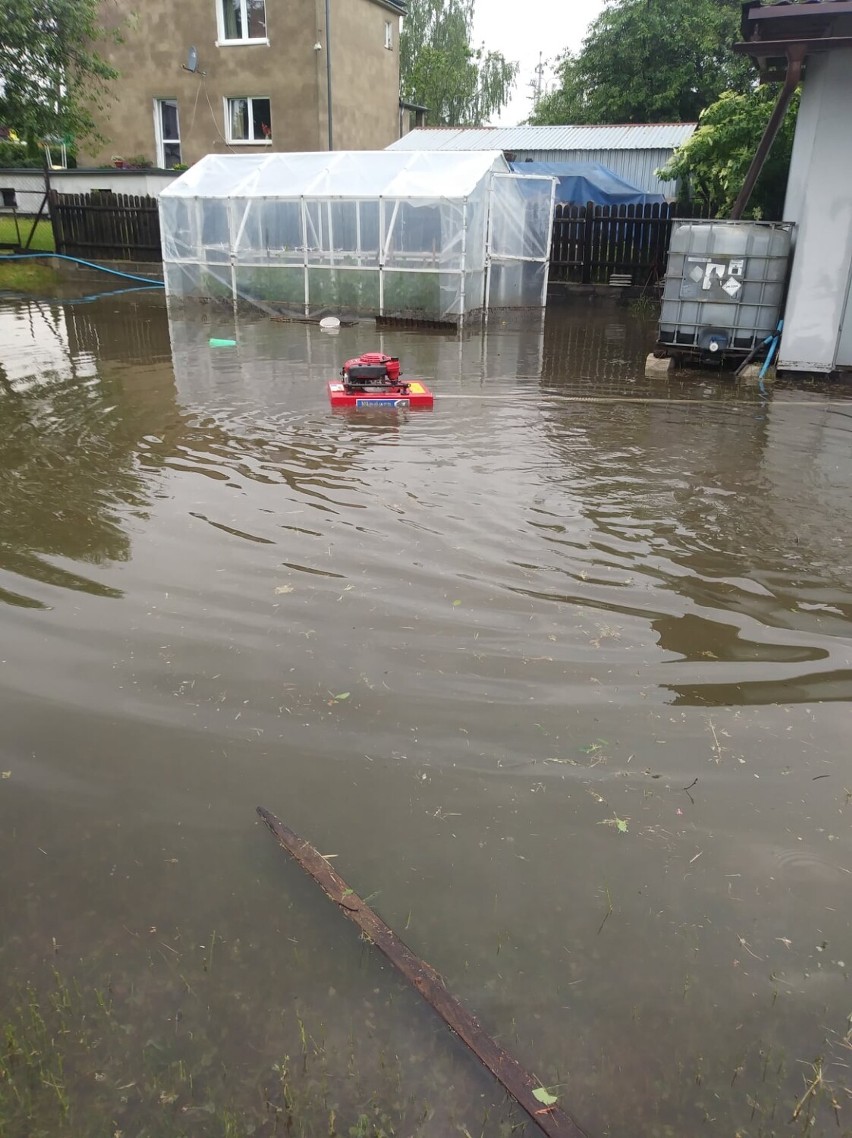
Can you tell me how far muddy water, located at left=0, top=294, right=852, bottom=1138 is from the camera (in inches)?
80.1

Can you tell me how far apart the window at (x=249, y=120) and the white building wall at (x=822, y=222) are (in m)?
17.0

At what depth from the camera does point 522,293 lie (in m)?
16.6

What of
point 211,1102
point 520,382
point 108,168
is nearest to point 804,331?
point 520,382

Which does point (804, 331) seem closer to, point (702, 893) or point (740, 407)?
point (740, 407)

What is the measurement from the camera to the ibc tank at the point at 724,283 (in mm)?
Answer: 9406

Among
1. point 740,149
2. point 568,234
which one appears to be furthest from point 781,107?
point 568,234

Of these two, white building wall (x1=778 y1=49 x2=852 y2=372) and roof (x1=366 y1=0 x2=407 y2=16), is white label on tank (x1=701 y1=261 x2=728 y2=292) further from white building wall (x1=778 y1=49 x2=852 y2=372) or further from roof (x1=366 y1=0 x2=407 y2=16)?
roof (x1=366 y1=0 x2=407 y2=16)

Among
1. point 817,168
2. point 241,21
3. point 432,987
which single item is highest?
point 241,21

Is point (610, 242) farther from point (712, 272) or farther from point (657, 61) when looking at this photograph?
point (657, 61)

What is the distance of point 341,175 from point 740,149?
6.96 metres

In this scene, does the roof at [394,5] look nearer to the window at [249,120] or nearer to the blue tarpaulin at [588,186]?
the window at [249,120]

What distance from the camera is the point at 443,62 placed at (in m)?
39.5

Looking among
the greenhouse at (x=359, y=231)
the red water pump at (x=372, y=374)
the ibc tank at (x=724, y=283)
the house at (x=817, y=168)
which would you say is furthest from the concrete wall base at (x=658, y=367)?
the greenhouse at (x=359, y=231)

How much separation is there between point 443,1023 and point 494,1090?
8.0 inches
